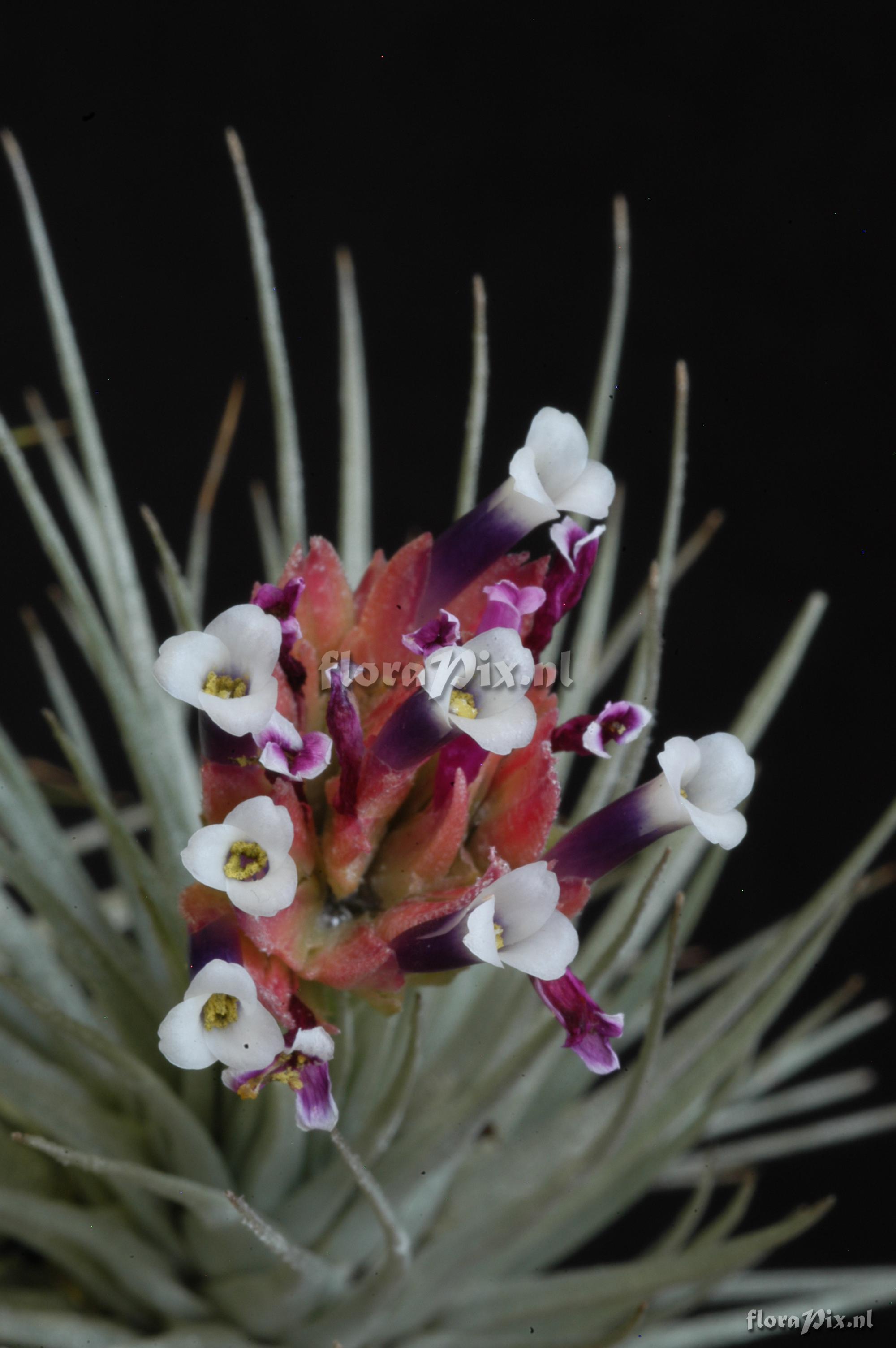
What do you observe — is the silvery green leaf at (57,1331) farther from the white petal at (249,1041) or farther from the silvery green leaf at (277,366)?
the silvery green leaf at (277,366)

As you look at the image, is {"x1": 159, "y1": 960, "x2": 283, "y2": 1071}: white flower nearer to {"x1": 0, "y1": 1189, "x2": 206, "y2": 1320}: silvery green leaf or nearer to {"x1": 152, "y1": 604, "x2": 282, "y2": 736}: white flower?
{"x1": 152, "y1": 604, "x2": 282, "y2": 736}: white flower

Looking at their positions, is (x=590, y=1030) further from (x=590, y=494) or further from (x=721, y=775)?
(x=590, y=494)

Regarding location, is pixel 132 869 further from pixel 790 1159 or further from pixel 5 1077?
pixel 790 1159

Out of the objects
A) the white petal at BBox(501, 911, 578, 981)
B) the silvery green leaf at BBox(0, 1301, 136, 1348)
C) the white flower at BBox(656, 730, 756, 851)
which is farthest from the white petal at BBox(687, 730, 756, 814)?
the silvery green leaf at BBox(0, 1301, 136, 1348)

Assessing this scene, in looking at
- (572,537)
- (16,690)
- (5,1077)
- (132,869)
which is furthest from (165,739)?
(16,690)
